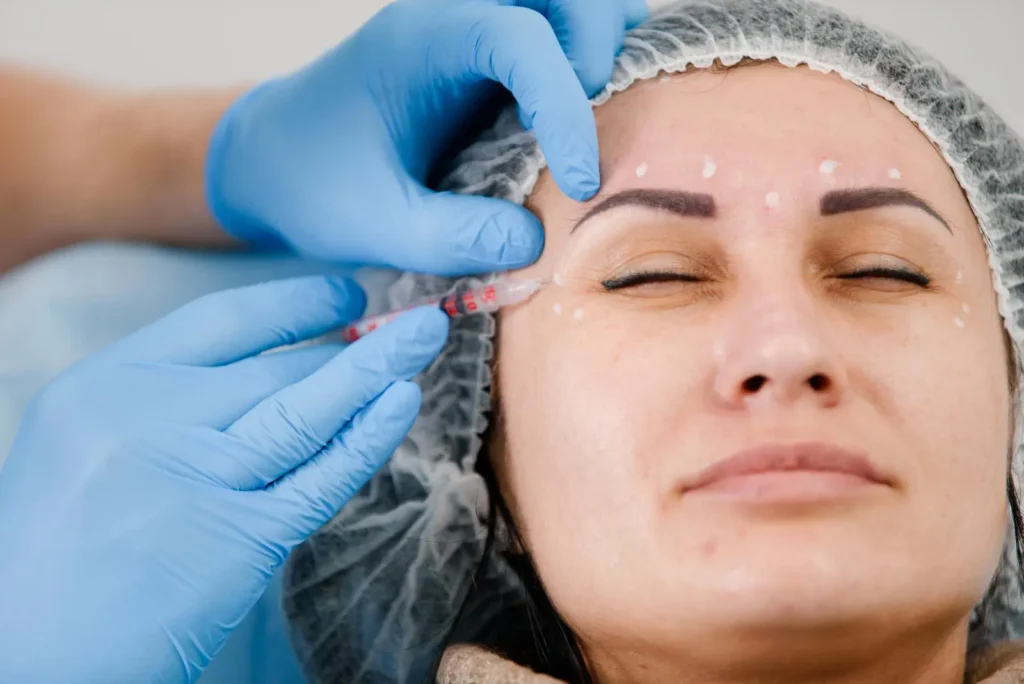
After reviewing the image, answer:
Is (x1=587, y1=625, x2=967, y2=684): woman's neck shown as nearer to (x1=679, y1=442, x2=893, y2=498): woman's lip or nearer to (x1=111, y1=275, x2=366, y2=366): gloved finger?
(x1=679, y1=442, x2=893, y2=498): woman's lip

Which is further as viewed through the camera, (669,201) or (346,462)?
(346,462)

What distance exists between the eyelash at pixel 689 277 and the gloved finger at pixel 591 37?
0.97 ft

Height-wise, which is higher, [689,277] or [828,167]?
[828,167]

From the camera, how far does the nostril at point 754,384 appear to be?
89cm

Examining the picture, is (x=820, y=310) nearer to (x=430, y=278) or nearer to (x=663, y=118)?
(x=663, y=118)

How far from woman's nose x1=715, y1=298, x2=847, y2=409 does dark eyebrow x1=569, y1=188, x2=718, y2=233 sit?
6.0 inches

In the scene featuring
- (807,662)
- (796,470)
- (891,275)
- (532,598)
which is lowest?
(532,598)

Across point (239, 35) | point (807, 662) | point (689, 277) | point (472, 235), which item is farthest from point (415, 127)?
point (239, 35)

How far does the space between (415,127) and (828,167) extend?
0.61m

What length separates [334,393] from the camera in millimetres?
1070

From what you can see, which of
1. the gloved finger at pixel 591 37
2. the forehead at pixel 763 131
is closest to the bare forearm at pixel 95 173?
the gloved finger at pixel 591 37

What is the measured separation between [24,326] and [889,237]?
139cm

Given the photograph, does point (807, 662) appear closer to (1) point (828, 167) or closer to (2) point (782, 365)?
(2) point (782, 365)

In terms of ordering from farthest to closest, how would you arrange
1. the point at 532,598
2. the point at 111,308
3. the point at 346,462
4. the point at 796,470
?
the point at 111,308 < the point at 532,598 < the point at 346,462 < the point at 796,470
